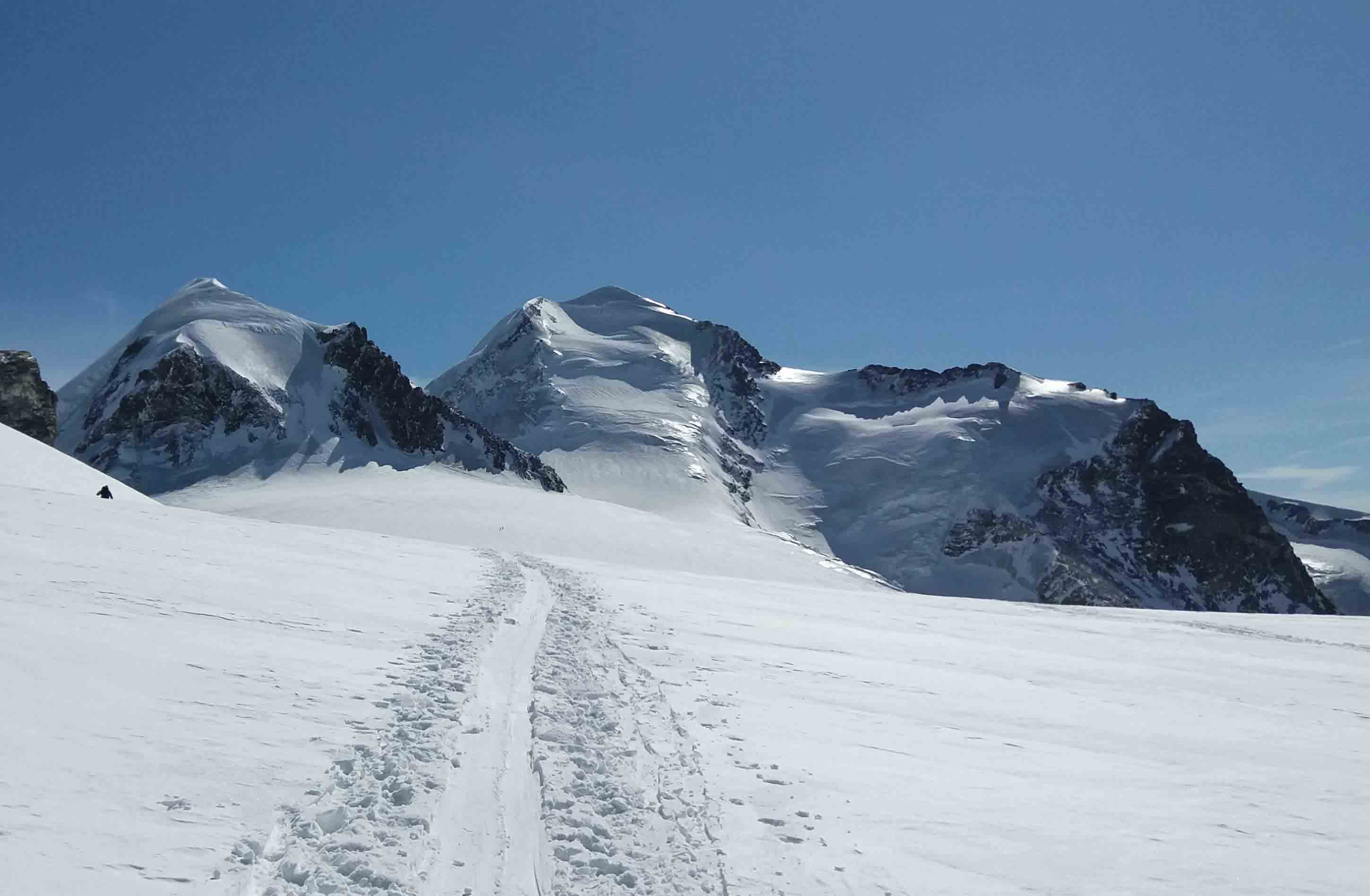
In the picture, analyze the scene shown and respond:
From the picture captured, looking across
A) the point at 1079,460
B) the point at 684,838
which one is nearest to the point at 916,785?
the point at 684,838

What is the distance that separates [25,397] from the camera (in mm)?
53594

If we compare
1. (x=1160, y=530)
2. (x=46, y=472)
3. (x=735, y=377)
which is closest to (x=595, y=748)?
(x=46, y=472)

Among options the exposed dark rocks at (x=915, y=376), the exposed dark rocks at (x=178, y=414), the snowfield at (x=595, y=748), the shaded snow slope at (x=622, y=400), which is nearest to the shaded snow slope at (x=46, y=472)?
the snowfield at (x=595, y=748)

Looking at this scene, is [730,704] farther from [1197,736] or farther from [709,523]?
[709,523]

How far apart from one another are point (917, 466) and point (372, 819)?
149257 mm

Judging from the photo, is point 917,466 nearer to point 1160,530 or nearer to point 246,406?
point 1160,530

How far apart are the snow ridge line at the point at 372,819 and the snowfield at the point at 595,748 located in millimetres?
29

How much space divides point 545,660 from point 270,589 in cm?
591

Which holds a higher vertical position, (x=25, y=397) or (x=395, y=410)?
(x=395, y=410)

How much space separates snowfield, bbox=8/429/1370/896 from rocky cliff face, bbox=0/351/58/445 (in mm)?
46970

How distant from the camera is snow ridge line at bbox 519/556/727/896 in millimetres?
5543

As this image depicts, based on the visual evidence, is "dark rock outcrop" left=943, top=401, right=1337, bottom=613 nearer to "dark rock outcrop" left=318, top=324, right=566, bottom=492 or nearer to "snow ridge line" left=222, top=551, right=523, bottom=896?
"dark rock outcrop" left=318, top=324, right=566, bottom=492

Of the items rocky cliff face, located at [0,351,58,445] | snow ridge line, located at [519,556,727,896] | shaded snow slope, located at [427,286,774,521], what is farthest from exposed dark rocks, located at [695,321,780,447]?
snow ridge line, located at [519,556,727,896]

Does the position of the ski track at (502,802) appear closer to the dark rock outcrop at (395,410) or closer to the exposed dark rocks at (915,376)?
the dark rock outcrop at (395,410)
